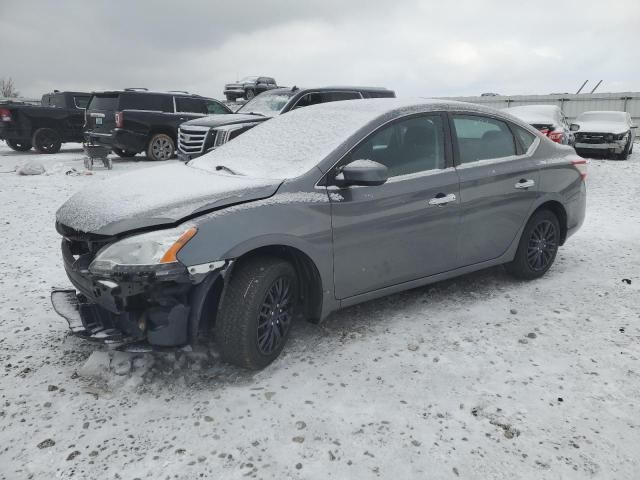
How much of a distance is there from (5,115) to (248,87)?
14.6m

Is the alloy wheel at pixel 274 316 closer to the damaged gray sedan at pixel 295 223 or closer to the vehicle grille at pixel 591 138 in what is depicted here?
the damaged gray sedan at pixel 295 223

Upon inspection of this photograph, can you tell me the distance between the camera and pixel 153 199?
9.52ft

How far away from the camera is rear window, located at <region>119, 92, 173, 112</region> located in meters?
12.3

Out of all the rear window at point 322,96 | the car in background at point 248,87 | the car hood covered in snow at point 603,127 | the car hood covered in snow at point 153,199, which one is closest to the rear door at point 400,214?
the car hood covered in snow at point 153,199

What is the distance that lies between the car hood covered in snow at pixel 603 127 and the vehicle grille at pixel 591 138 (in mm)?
97

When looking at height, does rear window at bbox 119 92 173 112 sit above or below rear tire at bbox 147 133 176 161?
above

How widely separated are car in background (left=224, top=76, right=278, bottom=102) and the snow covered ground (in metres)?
23.8

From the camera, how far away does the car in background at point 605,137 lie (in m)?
13.8

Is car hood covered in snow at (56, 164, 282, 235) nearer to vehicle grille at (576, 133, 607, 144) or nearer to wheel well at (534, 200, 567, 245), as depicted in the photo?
wheel well at (534, 200, 567, 245)

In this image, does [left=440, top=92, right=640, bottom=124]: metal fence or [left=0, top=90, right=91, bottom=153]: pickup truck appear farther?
[left=440, top=92, right=640, bottom=124]: metal fence

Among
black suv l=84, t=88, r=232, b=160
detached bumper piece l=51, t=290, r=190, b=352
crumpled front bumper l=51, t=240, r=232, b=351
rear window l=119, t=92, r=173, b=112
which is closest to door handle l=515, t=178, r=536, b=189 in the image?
crumpled front bumper l=51, t=240, r=232, b=351

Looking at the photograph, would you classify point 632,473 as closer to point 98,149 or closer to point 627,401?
point 627,401

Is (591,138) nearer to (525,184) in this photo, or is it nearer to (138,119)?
(525,184)

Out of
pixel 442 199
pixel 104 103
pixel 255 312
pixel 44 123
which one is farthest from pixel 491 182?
pixel 44 123
